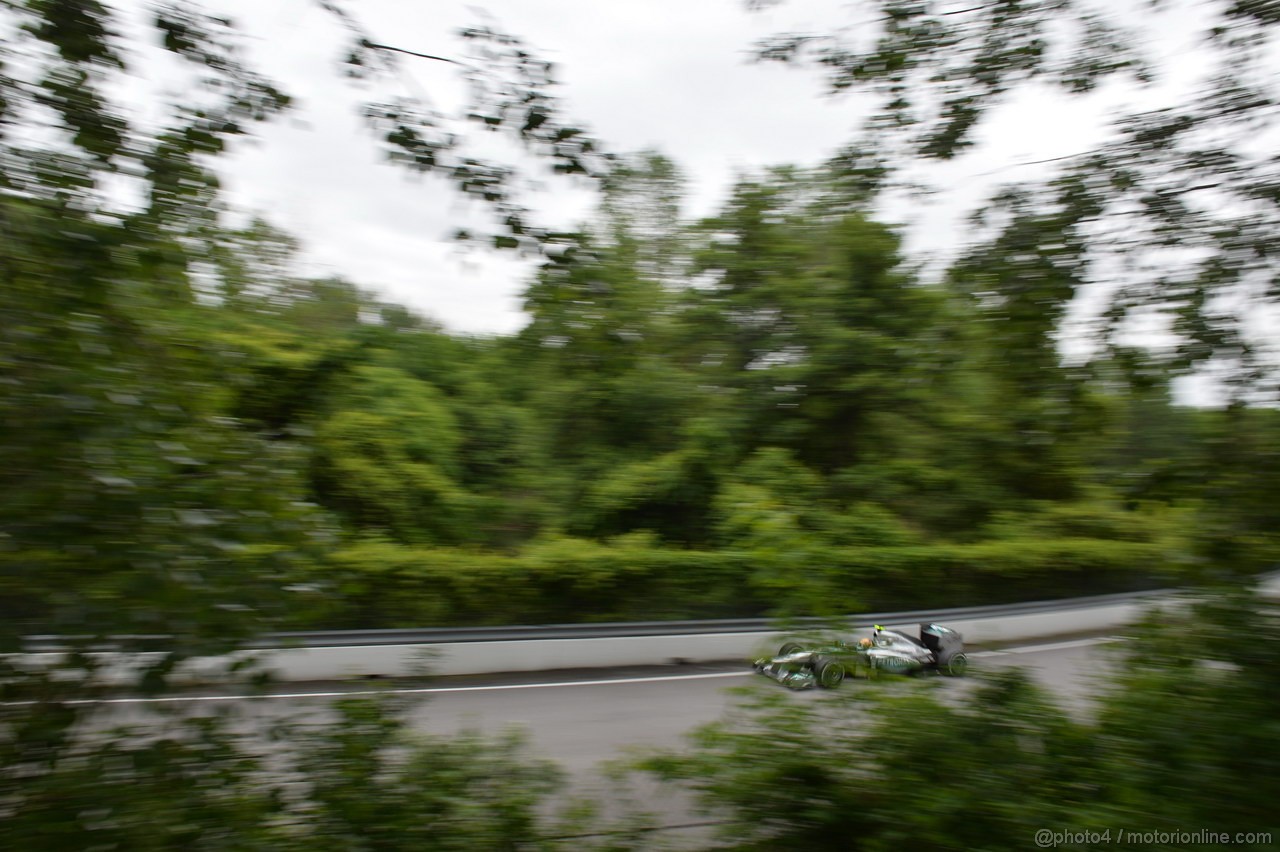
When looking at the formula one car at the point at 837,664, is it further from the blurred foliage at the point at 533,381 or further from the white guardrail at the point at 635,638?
the white guardrail at the point at 635,638

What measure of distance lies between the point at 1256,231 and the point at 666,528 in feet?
32.5

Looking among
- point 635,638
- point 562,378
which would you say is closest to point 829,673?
point 562,378

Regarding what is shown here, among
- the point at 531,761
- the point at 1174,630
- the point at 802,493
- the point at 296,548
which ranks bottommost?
the point at 531,761

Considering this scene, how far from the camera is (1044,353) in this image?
4023 mm

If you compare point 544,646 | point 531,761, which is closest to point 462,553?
point 544,646

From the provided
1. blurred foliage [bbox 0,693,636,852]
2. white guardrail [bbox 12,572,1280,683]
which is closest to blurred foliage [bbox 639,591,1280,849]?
blurred foliage [bbox 0,693,636,852]

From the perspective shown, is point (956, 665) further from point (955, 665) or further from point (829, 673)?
point (829, 673)

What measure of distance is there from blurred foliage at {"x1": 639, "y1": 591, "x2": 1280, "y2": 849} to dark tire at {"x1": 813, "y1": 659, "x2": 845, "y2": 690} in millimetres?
80

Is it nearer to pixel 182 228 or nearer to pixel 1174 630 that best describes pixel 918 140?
pixel 1174 630

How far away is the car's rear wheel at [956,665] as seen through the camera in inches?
150

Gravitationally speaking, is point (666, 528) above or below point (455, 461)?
below

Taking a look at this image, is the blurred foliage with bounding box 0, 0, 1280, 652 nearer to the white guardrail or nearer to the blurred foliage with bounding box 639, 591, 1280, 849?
the blurred foliage with bounding box 639, 591, 1280, 849

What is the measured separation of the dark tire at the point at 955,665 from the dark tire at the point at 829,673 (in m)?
0.61

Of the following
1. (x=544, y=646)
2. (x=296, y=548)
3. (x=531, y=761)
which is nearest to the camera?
(x=296, y=548)
